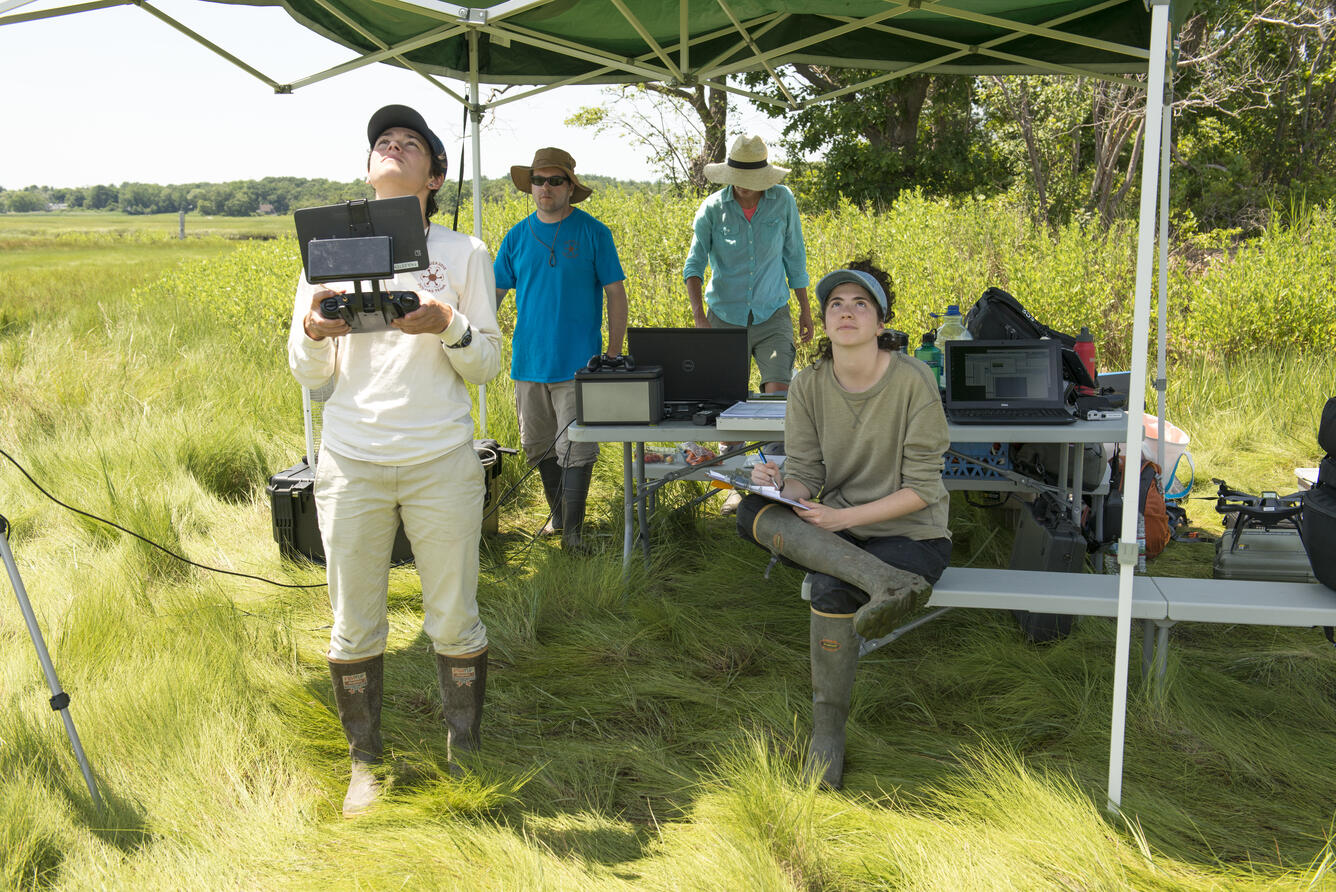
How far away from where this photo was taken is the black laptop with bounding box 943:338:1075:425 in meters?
3.73

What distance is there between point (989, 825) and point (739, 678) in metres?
1.25

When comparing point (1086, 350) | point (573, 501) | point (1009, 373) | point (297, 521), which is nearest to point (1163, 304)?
point (1086, 350)

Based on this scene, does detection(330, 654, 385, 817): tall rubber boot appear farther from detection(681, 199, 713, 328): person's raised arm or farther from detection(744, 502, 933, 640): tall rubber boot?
detection(681, 199, 713, 328): person's raised arm

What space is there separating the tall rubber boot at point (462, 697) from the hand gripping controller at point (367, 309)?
979 millimetres

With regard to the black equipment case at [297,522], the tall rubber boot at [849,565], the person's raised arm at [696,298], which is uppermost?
the person's raised arm at [696,298]

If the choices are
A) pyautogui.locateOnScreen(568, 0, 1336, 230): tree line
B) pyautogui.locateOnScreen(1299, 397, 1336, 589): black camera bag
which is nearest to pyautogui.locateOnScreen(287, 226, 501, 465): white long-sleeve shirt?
pyautogui.locateOnScreen(1299, 397, 1336, 589): black camera bag

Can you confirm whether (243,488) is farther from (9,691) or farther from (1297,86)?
(1297,86)

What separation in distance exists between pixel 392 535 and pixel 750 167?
123 inches

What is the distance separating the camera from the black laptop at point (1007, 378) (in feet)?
12.2

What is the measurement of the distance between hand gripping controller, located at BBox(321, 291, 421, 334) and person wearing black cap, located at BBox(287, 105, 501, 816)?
0.09 feet

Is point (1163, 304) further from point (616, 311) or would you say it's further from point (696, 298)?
point (616, 311)

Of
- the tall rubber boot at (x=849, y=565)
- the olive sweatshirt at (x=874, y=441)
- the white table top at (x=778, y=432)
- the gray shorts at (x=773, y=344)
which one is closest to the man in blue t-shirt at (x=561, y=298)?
the white table top at (x=778, y=432)

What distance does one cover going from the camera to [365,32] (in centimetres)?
466

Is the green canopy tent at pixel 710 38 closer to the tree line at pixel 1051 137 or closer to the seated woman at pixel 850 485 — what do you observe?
the seated woman at pixel 850 485
